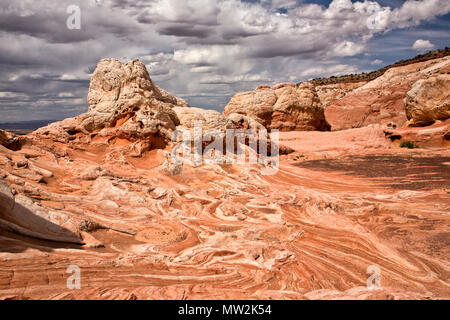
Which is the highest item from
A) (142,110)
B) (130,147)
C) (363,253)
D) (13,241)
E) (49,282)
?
(142,110)

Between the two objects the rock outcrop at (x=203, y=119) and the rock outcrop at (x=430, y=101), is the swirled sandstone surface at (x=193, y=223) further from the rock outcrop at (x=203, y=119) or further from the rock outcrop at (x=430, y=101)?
the rock outcrop at (x=430, y=101)

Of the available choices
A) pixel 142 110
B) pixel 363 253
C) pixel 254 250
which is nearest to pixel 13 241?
pixel 254 250

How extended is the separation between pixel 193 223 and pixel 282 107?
2136 centimetres

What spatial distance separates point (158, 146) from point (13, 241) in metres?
8.32

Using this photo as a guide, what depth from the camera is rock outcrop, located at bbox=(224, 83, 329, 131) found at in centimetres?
2658

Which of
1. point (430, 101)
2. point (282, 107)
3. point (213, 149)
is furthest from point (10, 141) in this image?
point (430, 101)

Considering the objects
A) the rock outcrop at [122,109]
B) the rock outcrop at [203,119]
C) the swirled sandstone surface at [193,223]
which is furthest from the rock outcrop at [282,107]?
the swirled sandstone surface at [193,223]

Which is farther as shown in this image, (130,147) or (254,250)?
(130,147)

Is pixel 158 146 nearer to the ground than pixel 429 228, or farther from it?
farther from it

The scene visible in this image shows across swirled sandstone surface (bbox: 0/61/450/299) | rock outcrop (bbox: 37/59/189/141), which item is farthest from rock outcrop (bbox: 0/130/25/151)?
rock outcrop (bbox: 37/59/189/141)

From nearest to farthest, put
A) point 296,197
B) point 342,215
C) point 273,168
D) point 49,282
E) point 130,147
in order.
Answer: point 49,282, point 342,215, point 296,197, point 130,147, point 273,168

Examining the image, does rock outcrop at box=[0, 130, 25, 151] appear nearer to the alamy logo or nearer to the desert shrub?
the alamy logo

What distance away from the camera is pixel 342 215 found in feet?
26.0
